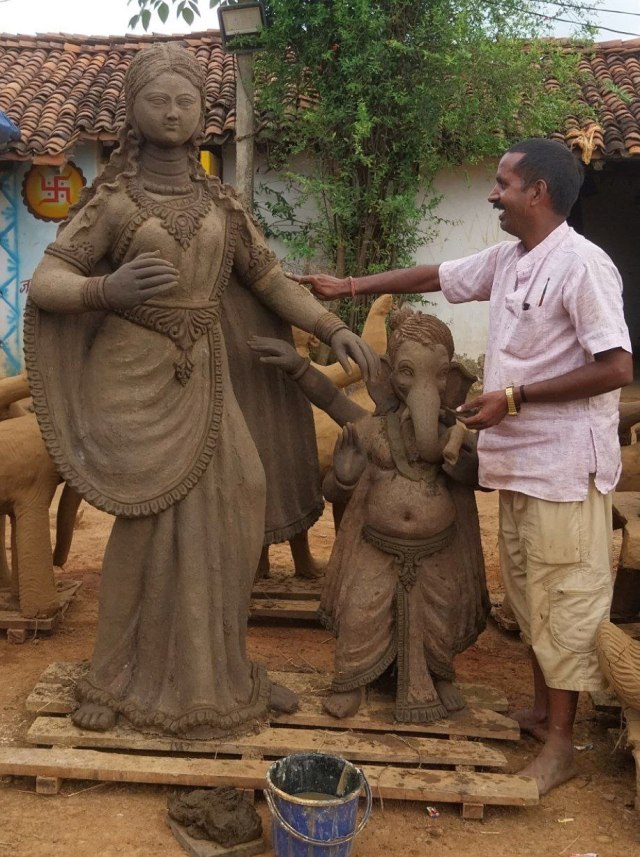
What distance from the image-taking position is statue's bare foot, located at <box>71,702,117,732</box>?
3.73 meters

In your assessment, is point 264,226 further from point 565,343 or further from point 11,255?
point 565,343

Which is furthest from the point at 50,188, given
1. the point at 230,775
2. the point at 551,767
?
the point at 551,767

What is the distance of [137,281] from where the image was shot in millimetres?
3336

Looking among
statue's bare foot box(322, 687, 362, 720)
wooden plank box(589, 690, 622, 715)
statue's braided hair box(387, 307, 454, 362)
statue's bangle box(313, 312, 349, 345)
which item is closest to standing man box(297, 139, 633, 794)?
statue's braided hair box(387, 307, 454, 362)

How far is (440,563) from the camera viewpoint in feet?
13.3

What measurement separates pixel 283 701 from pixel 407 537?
33.8 inches

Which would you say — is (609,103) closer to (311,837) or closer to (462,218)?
(462,218)

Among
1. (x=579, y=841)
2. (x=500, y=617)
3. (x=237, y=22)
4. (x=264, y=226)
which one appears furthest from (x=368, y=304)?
(x=579, y=841)

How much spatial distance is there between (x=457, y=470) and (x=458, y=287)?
873mm

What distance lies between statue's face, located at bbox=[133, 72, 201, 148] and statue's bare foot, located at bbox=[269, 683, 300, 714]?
2.27 meters

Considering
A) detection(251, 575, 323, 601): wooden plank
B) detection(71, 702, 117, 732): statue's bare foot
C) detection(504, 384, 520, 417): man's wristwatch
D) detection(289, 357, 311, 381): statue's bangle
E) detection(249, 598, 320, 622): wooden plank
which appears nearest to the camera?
detection(504, 384, 520, 417): man's wristwatch

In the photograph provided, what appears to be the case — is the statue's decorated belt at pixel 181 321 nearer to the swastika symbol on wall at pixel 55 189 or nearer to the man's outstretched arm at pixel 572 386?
the man's outstretched arm at pixel 572 386

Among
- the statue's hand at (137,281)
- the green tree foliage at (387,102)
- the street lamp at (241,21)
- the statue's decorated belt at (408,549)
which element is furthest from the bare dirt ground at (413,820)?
the green tree foliage at (387,102)

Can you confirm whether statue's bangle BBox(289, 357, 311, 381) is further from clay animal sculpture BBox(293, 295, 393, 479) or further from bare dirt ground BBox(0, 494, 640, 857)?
bare dirt ground BBox(0, 494, 640, 857)
